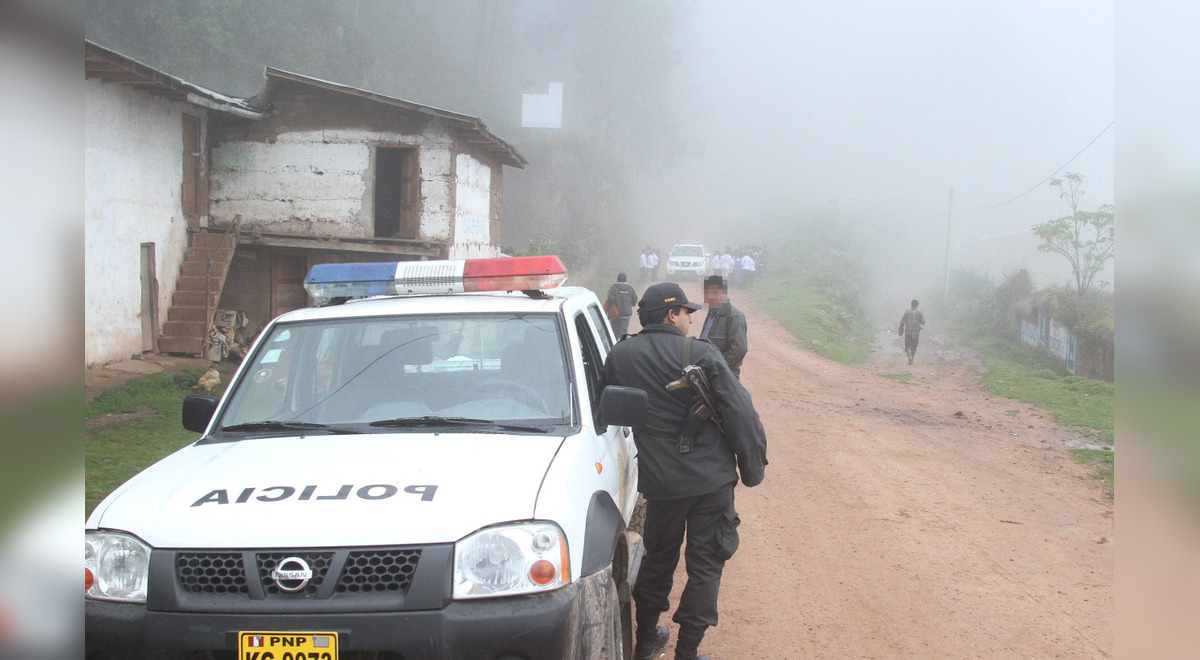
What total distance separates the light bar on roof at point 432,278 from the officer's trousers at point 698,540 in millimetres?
1341

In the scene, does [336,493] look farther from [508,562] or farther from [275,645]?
[508,562]

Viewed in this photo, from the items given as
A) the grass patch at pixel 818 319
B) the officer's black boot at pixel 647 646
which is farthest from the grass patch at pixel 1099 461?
the grass patch at pixel 818 319

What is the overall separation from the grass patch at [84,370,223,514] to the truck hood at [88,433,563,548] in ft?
14.3

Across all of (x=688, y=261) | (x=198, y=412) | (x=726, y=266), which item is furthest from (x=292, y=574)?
(x=726, y=266)

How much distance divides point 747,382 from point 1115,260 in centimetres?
1499

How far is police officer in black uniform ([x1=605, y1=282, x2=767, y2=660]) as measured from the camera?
4.14 meters

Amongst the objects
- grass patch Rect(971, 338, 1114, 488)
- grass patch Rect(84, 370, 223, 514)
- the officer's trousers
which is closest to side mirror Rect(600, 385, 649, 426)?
the officer's trousers

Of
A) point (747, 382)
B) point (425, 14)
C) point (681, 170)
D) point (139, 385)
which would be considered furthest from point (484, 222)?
point (681, 170)

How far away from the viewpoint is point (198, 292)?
1617 cm

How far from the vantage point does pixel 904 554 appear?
6191 millimetres

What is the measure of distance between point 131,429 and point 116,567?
8570 mm

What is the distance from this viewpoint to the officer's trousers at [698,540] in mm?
4168

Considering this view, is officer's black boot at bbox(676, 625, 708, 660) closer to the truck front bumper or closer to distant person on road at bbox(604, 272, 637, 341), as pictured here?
the truck front bumper

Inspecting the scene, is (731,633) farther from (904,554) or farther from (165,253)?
(165,253)
